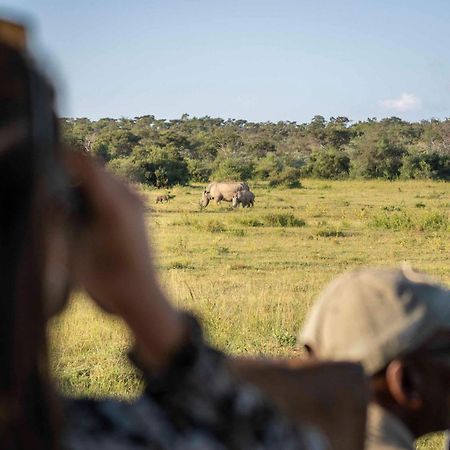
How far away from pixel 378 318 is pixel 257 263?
35.4ft

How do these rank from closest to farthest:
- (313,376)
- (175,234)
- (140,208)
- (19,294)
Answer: (19,294)
(140,208)
(313,376)
(175,234)

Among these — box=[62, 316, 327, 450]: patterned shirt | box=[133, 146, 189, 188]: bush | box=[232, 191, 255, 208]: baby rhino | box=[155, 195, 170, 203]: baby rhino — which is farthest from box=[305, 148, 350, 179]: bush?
box=[62, 316, 327, 450]: patterned shirt

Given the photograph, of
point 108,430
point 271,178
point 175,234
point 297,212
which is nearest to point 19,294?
point 108,430

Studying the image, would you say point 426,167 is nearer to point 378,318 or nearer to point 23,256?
point 378,318

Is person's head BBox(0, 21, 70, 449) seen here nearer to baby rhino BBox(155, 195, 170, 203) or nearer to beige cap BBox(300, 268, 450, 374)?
beige cap BBox(300, 268, 450, 374)

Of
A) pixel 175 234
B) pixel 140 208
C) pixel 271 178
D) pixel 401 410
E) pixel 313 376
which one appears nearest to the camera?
pixel 140 208

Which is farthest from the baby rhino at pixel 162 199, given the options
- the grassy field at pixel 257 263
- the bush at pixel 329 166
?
the bush at pixel 329 166

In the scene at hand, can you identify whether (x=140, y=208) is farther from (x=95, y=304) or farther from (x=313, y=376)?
(x=313, y=376)

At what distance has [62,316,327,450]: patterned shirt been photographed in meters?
0.69

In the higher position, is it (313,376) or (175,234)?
(313,376)

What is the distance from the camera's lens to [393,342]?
3.52 ft

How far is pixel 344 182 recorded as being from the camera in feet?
117

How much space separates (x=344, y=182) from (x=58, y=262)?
35.4 metres

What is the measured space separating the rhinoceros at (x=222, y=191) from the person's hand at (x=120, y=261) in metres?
24.9
